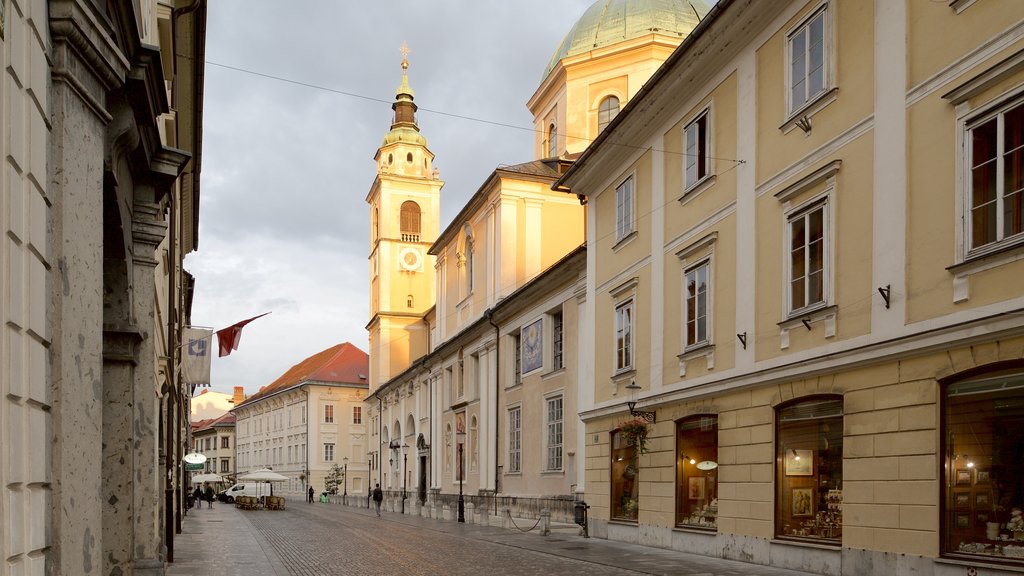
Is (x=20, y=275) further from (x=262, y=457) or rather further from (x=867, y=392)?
(x=262, y=457)

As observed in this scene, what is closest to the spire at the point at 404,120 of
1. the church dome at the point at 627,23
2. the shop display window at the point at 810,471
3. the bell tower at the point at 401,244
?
the bell tower at the point at 401,244

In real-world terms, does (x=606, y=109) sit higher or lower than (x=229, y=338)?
higher

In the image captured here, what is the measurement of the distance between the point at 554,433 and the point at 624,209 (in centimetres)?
1073

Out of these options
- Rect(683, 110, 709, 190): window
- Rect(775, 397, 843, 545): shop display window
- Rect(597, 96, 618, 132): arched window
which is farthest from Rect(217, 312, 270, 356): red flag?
Rect(597, 96, 618, 132): arched window

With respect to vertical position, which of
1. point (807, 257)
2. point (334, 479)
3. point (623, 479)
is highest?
point (807, 257)

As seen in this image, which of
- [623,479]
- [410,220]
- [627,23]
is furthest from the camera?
[410,220]

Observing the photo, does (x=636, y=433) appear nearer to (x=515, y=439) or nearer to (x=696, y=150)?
(x=696, y=150)

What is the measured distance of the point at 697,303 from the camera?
20031 millimetres

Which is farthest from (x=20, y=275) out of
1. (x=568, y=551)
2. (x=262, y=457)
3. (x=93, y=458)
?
(x=262, y=457)

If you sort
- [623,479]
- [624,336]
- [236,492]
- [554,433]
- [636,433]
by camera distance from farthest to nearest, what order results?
1. [236,492]
2. [554,433]
3. [624,336]
4. [623,479]
5. [636,433]

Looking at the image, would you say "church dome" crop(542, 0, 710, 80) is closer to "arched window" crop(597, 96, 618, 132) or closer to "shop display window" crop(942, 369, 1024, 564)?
"arched window" crop(597, 96, 618, 132)

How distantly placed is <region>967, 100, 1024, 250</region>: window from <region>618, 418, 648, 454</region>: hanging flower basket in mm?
10765

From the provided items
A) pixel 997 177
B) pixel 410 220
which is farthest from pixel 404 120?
pixel 997 177

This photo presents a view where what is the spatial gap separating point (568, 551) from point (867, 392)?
28.9ft
